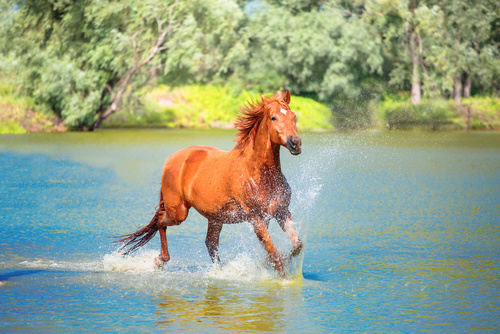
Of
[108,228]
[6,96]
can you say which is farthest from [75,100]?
[108,228]

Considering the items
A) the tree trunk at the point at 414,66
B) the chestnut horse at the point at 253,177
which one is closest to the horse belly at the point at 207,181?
the chestnut horse at the point at 253,177

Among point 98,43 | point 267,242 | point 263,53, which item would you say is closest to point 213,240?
point 267,242

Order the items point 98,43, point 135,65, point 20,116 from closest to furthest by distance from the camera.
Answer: point 20,116
point 98,43
point 135,65

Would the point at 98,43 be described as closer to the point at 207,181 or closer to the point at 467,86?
the point at 467,86

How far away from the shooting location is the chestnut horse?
6.45 metres

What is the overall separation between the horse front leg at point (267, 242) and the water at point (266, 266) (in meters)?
0.26

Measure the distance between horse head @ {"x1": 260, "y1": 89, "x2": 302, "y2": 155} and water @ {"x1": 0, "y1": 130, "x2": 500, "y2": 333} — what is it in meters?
1.41

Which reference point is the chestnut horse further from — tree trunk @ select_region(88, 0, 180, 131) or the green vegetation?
tree trunk @ select_region(88, 0, 180, 131)

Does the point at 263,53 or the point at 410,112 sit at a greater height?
the point at 263,53

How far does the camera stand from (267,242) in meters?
6.57

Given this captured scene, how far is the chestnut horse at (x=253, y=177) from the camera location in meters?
6.45

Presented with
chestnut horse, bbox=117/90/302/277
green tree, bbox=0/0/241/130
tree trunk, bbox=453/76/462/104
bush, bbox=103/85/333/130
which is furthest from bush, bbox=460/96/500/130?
chestnut horse, bbox=117/90/302/277

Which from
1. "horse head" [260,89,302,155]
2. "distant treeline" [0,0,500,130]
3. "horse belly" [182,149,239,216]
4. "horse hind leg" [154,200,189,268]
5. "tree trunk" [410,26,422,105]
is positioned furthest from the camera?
"tree trunk" [410,26,422,105]

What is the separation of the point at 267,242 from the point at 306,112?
31259 mm
